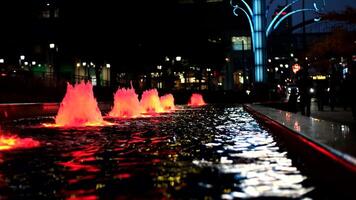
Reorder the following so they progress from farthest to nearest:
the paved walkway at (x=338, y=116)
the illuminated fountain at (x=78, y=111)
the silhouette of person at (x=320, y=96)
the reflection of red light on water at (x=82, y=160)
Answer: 1. the silhouette of person at (x=320, y=96)
2. the illuminated fountain at (x=78, y=111)
3. the paved walkway at (x=338, y=116)
4. the reflection of red light on water at (x=82, y=160)

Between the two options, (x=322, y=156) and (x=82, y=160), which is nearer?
(x=322, y=156)

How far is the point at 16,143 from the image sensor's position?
49.1 ft

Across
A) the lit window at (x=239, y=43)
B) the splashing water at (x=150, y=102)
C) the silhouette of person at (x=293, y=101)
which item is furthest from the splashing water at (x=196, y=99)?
the lit window at (x=239, y=43)

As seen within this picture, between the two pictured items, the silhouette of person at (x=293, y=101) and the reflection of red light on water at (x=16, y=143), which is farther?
the silhouette of person at (x=293, y=101)

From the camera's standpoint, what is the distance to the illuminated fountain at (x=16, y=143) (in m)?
14.2

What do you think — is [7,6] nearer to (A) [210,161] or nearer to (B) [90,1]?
(B) [90,1]

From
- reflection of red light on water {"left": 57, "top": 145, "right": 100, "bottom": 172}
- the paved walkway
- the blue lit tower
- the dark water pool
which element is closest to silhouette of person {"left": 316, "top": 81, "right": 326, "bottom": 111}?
the paved walkway

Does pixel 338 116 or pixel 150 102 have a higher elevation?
pixel 150 102

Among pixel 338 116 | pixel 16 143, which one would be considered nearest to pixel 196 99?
pixel 338 116

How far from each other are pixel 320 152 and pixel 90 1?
2067 inches

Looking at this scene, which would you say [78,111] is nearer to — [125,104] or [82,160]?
[125,104]

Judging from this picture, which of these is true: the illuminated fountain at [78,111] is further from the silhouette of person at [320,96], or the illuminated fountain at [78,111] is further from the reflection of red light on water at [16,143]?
the silhouette of person at [320,96]

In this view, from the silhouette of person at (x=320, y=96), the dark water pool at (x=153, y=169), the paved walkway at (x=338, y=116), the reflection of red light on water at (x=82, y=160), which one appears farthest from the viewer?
the silhouette of person at (x=320, y=96)

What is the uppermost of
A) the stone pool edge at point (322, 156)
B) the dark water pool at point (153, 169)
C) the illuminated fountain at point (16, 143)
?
the stone pool edge at point (322, 156)
